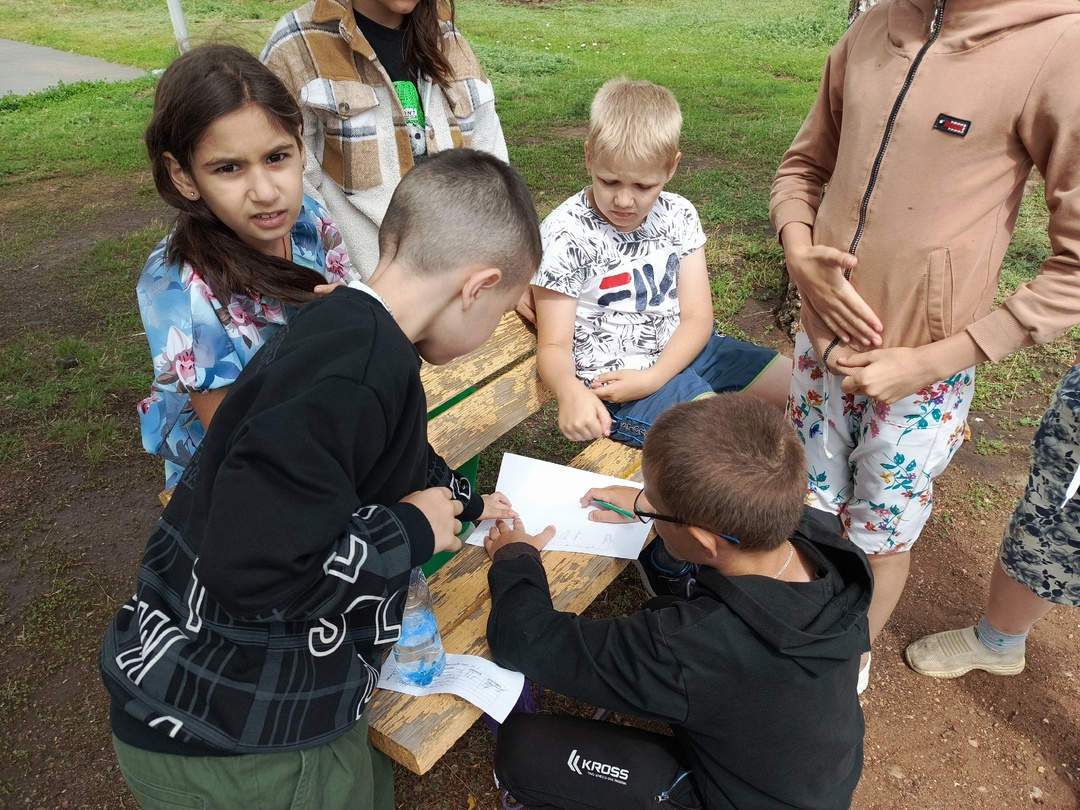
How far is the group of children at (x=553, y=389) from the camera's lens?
53.5 inches

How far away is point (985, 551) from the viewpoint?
126 inches

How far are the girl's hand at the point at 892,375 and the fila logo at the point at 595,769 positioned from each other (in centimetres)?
111

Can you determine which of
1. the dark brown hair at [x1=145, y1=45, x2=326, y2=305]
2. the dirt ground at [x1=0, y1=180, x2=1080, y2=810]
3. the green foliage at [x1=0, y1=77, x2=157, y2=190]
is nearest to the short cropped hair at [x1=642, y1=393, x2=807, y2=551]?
the dirt ground at [x1=0, y1=180, x2=1080, y2=810]

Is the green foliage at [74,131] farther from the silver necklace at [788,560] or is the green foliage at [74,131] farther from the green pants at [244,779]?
the silver necklace at [788,560]

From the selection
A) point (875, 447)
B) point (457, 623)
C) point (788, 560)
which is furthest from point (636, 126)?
point (457, 623)

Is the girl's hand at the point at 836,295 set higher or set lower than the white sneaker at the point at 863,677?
higher

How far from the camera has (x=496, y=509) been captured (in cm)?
223

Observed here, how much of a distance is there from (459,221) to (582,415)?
114 cm

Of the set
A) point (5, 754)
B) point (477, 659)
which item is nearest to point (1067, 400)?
point (477, 659)

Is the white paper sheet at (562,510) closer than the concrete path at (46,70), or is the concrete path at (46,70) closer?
the white paper sheet at (562,510)

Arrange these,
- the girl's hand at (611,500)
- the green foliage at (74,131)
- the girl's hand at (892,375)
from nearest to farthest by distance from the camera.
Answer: the girl's hand at (892,375) → the girl's hand at (611,500) → the green foliage at (74,131)

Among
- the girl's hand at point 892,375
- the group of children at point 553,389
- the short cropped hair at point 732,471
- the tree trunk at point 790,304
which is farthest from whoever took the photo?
the tree trunk at point 790,304

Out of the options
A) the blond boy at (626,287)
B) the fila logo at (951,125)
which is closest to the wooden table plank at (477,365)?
the blond boy at (626,287)

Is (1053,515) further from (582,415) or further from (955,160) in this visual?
(582,415)
